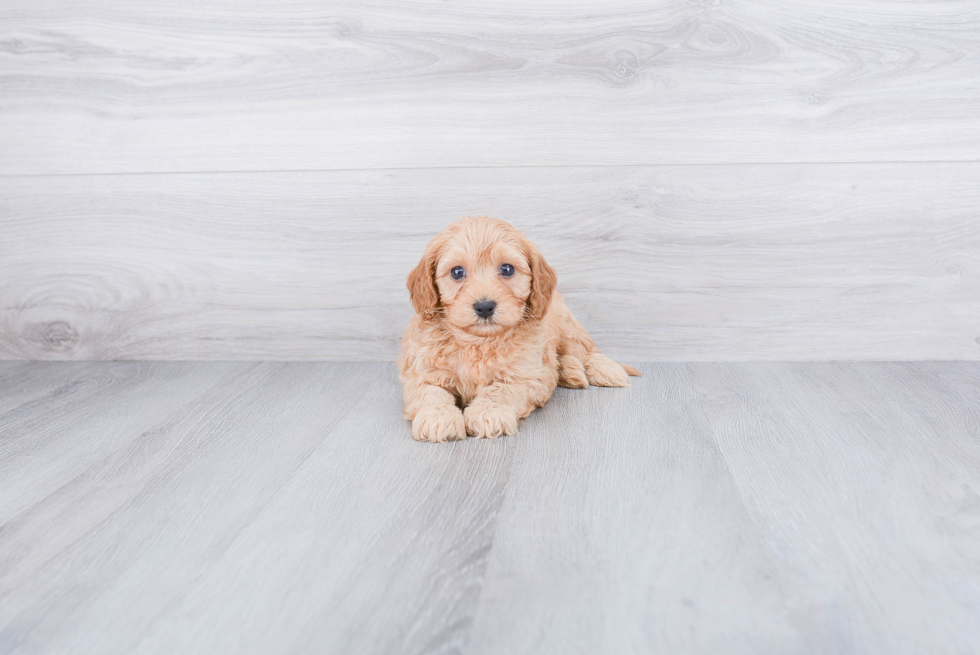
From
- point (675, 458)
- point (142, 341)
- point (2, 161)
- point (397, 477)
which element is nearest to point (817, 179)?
point (675, 458)

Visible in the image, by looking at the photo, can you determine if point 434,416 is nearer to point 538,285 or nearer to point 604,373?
point 538,285

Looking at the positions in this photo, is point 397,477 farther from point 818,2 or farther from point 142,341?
point 818,2

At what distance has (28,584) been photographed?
0.84 m

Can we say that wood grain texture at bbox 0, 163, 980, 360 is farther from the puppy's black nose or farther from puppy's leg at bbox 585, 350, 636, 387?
the puppy's black nose

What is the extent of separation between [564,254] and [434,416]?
2.25 ft

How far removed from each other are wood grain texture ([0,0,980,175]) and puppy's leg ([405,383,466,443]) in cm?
70

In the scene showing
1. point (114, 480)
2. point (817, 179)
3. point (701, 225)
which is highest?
point (817, 179)

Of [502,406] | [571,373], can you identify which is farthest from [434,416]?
[571,373]

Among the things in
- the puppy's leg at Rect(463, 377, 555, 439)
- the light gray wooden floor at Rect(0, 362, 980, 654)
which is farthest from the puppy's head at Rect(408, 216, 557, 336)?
the light gray wooden floor at Rect(0, 362, 980, 654)

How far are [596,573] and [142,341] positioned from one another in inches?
64.6

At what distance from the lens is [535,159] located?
5.72 feet

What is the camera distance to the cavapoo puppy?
4.31 feet

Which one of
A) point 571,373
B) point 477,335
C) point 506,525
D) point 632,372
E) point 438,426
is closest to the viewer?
point 506,525

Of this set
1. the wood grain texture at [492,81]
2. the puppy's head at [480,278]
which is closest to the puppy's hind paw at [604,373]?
the puppy's head at [480,278]
